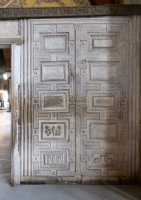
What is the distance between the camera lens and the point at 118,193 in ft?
7.43

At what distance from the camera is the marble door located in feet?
8.27

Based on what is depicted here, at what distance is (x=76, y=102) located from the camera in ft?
8.31

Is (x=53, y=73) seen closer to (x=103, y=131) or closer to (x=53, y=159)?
(x=103, y=131)

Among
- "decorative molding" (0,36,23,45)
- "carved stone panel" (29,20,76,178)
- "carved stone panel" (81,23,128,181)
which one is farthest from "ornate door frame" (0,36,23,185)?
"carved stone panel" (81,23,128,181)

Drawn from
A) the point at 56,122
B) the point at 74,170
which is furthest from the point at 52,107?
the point at 74,170

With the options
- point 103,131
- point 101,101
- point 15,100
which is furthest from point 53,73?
point 103,131

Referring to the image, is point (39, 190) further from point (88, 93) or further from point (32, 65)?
point (32, 65)

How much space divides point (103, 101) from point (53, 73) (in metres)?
0.89

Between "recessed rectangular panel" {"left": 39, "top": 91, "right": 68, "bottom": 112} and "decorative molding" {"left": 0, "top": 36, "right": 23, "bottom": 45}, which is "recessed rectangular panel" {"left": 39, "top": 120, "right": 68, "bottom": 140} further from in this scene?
"decorative molding" {"left": 0, "top": 36, "right": 23, "bottom": 45}

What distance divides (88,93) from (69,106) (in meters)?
0.36

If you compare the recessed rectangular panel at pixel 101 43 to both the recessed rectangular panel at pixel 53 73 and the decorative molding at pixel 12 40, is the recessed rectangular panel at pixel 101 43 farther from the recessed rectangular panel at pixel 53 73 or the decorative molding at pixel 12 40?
the decorative molding at pixel 12 40

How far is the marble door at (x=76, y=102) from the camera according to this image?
2.52m

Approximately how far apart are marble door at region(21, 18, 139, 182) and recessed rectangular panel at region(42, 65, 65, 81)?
11 millimetres

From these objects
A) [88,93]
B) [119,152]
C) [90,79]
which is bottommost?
[119,152]
